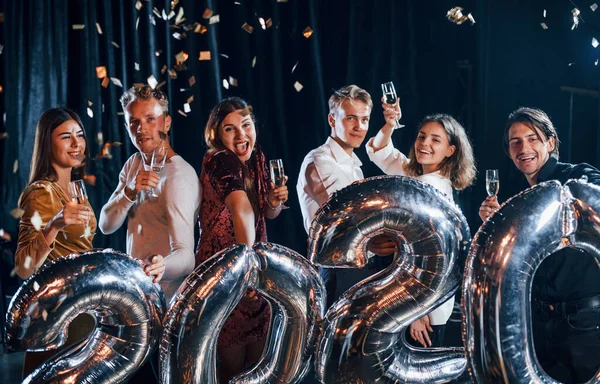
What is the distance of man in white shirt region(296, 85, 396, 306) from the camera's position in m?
2.86

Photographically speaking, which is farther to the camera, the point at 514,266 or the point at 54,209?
the point at 54,209

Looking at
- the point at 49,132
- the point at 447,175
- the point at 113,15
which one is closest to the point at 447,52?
the point at 447,175

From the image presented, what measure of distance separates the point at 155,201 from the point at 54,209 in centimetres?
34

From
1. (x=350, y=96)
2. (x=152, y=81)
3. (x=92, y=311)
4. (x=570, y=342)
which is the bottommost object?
(x=570, y=342)

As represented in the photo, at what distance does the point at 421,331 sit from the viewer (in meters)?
2.82

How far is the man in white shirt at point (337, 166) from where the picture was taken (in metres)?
2.86

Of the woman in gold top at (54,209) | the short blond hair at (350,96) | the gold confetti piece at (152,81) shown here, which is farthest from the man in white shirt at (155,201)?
the gold confetti piece at (152,81)

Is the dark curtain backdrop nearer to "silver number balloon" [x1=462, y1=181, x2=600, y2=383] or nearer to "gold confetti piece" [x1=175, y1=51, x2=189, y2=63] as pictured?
"gold confetti piece" [x1=175, y1=51, x2=189, y2=63]

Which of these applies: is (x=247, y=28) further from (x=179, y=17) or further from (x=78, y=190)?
(x=78, y=190)

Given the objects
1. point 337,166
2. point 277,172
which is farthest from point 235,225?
point 337,166

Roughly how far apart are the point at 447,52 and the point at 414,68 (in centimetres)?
23

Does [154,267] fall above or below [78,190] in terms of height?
below

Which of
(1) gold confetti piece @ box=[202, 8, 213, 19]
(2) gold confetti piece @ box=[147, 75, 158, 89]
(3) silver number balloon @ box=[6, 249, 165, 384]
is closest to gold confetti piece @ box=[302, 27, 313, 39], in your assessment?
(1) gold confetti piece @ box=[202, 8, 213, 19]

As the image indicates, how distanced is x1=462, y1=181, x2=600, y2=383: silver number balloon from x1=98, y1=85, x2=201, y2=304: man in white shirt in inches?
38.6
